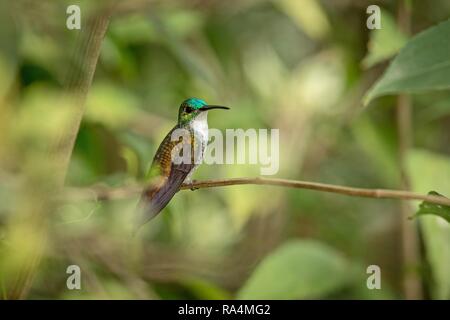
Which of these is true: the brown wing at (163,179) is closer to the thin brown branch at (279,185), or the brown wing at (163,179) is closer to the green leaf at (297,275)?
the thin brown branch at (279,185)

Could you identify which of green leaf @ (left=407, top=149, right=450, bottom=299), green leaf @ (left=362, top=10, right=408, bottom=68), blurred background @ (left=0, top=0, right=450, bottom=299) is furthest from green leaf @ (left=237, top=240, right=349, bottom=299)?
green leaf @ (left=362, top=10, right=408, bottom=68)

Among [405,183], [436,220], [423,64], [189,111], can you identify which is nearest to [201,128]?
[189,111]

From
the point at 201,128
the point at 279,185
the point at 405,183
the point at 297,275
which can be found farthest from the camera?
the point at 405,183

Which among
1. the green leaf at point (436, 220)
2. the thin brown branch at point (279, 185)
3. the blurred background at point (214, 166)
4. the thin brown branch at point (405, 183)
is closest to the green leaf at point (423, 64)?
the thin brown branch at point (279, 185)

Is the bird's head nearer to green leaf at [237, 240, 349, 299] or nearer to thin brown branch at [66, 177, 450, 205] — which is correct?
thin brown branch at [66, 177, 450, 205]

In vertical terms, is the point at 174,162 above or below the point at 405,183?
below

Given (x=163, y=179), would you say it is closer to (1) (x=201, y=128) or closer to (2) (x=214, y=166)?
(1) (x=201, y=128)
